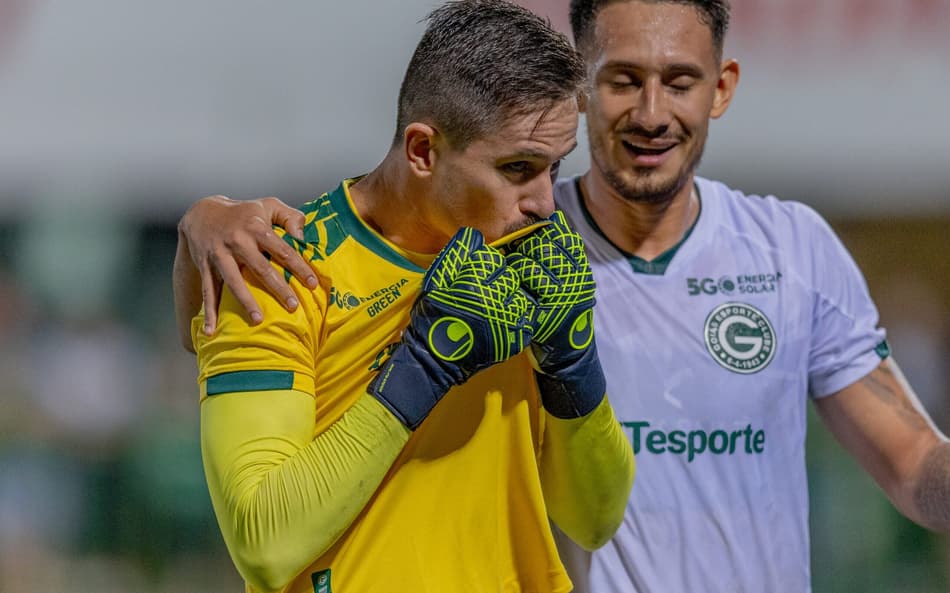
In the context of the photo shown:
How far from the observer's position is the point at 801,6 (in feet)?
25.2

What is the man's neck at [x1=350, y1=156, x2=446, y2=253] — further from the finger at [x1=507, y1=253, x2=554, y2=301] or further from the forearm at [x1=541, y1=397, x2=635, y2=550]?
the forearm at [x1=541, y1=397, x2=635, y2=550]

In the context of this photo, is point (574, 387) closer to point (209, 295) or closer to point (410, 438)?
point (410, 438)

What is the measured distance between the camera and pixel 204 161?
847 cm

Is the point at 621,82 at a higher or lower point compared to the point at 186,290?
higher

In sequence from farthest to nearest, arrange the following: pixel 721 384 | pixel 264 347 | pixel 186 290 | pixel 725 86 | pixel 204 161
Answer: pixel 204 161 → pixel 725 86 → pixel 721 384 → pixel 186 290 → pixel 264 347

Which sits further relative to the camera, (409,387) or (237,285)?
(237,285)

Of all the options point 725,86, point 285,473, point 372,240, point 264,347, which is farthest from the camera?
point 725,86

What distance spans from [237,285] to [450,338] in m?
0.46

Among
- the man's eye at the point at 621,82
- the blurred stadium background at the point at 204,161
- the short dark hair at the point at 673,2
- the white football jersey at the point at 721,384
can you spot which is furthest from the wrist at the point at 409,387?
the blurred stadium background at the point at 204,161

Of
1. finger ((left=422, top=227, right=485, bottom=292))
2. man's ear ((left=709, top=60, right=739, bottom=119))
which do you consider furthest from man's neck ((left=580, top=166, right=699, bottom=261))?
finger ((left=422, top=227, right=485, bottom=292))

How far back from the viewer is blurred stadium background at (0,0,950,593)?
7.83m

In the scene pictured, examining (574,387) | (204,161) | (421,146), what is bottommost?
(204,161)

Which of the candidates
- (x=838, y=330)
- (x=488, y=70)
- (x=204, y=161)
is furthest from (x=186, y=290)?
(x=204, y=161)

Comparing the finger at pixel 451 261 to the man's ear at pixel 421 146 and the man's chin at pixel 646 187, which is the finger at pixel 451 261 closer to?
the man's ear at pixel 421 146
